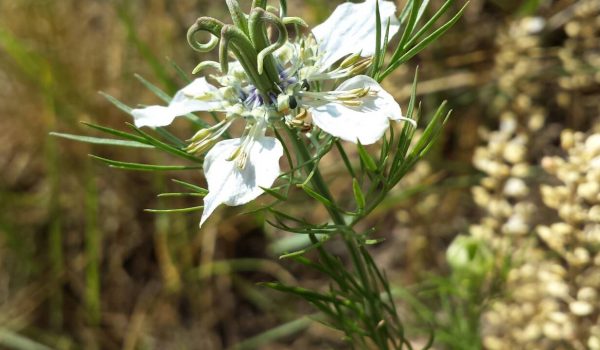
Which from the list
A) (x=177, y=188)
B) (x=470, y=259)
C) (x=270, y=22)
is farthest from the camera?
(x=177, y=188)

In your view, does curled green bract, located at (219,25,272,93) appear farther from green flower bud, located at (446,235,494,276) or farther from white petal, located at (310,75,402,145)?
green flower bud, located at (446,235,494,276)

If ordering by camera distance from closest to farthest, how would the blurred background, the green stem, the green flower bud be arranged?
1. the green stem
2. the green flower bud
3. the blurred background

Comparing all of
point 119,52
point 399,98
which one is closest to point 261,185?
point 399,98

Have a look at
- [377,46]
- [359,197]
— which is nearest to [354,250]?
[359,197]

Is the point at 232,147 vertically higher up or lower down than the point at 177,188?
higher up

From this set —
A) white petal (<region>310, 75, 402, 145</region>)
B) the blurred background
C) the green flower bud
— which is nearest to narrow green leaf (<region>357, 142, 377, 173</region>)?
white petal (<region>310, 75, 402, 145</region>)

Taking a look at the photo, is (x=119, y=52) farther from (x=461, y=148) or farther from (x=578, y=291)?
(x=578, y=291)

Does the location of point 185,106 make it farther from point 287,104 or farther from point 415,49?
point 415,49
